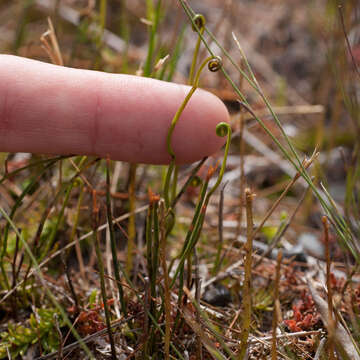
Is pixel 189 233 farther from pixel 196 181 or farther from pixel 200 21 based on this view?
pixel 200 21

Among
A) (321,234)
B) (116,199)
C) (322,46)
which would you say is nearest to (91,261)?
(116,199)

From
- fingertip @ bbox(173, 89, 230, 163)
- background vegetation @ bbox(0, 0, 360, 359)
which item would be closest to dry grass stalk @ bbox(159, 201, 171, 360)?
background vegetation @ bbox(0, 0, 360, 359)

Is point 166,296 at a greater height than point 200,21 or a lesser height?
lesser

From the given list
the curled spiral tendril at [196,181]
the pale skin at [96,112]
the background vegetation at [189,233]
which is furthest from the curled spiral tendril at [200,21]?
the curled spiral tendril at [196,181]

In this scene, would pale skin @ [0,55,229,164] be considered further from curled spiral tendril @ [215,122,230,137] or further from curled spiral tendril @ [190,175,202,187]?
curled spiral tendril @ [190,175,202,187]

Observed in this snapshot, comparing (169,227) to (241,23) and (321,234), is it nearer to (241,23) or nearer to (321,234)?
(321,234)

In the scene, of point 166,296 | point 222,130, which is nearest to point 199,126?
point 222,130

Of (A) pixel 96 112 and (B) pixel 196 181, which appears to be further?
(B) pixel 196 181

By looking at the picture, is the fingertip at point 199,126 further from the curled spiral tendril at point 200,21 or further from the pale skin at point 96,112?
the curled spiral tendril at point 200,21

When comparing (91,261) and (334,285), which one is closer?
(334,285)
